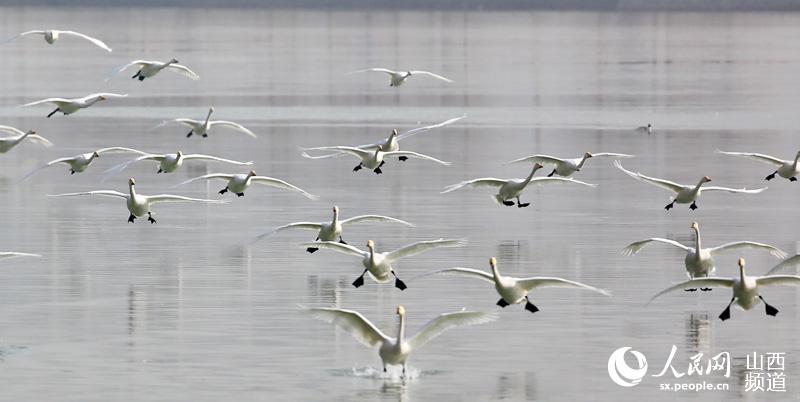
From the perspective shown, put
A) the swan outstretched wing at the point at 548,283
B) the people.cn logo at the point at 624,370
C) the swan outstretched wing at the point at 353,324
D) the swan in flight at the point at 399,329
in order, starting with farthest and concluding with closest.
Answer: the swan outstretched wing at the point at 548,283 → the people.cn logo at the point at 624,370 → the swan outstretched wing at the point at 353,324 → the swan in flight at the point at 399,329

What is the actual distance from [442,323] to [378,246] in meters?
8.77

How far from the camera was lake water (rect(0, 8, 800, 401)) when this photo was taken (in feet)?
60.4

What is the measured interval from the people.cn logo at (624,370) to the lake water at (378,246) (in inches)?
4.6

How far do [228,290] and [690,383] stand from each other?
6.36 m

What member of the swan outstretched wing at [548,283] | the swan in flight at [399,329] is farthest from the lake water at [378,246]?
the swan outstretched wing at [548,283]

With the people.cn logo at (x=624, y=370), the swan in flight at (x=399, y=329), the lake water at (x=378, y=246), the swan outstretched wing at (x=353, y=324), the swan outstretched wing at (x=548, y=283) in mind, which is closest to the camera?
the swan in flight at (x=399, y=329)

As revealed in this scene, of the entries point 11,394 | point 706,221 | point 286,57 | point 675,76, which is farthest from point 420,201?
point 286,57

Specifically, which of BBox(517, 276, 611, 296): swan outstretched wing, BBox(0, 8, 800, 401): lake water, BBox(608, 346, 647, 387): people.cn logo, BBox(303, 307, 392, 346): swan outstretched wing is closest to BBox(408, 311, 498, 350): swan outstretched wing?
BBox(303, 307, 392, 346): swan outstretched wing

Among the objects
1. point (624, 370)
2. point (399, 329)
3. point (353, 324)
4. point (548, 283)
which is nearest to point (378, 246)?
point (548, 283)

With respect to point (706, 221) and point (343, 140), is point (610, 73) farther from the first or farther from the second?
point (706, 221)

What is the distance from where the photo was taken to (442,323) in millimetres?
17688

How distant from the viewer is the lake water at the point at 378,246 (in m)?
18.4

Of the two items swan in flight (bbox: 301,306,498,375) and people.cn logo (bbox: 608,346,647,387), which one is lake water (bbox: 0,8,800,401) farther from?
swan in flight (bbox: 301,306,498,375)

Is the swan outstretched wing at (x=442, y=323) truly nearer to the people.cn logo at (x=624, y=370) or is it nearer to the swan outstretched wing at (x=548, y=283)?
the swan outstretched wing at (x=548, y=283)
